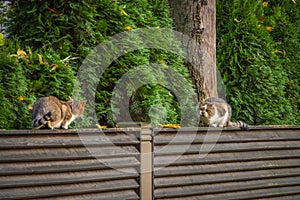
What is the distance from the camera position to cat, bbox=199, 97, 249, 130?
6543 mm

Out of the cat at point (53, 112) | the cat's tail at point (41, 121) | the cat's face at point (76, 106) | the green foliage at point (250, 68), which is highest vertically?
the green foliage at point (250, 68)

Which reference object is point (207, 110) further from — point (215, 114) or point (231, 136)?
point (231, 136)

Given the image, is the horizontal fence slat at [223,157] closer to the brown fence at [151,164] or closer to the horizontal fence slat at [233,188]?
the brown fence at [151,164]

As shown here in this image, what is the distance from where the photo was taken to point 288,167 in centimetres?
700

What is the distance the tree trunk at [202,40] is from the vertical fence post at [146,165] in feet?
8.04

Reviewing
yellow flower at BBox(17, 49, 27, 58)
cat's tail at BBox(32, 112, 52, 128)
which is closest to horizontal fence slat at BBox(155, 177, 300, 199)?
cat's tail at BBox(32, 112, 52, 128)

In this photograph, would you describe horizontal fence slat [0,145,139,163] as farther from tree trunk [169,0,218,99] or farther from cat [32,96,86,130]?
tree trunk [169,0,218,99]

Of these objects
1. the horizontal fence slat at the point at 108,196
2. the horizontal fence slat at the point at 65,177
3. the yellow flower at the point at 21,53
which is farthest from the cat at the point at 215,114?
the yellow flower at the point at 21,53

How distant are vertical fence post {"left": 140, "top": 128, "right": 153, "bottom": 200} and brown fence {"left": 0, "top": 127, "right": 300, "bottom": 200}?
0.01 m

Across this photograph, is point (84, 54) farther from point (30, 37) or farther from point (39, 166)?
point (39, 166)

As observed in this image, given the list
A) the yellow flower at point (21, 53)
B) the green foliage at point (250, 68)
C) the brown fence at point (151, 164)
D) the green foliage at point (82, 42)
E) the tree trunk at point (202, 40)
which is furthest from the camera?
the green foliage at point (250, 68)

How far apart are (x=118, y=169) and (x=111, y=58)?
1494 mm

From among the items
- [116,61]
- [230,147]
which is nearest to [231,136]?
[230,147]

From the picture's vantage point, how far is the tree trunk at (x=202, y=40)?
25.8 feet
